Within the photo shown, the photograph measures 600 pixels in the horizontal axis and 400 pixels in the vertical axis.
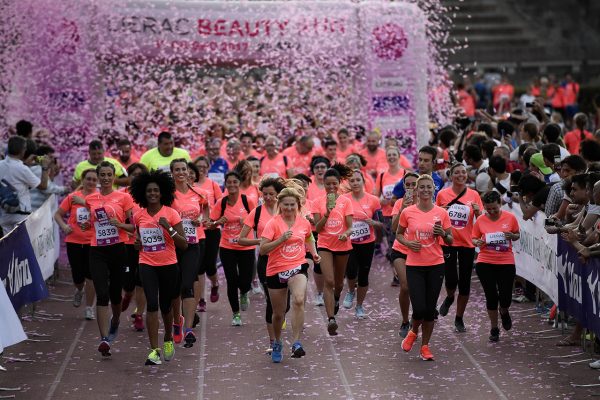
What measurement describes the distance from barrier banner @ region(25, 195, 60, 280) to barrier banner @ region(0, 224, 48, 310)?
1.76ft

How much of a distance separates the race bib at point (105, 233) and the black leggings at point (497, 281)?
12.2 ft

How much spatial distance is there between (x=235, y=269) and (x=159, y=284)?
86.7 inches

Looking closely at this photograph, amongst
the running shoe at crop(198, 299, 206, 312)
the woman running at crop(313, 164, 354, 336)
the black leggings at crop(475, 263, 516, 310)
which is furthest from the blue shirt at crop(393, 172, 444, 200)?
the running shoe at crop(198, 299, 206, 312)

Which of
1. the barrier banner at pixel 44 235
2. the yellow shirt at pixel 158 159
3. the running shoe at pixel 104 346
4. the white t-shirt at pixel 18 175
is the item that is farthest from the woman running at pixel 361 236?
the white t-shirt at pixel 18 175

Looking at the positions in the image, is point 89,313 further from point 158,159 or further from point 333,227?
point 333,227

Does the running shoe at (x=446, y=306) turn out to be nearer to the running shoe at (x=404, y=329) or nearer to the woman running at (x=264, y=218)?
the running shoe at (x=404, y=329)

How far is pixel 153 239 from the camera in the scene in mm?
12320

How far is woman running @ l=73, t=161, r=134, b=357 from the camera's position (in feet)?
42.4

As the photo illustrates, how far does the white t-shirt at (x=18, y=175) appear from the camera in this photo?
15367mm

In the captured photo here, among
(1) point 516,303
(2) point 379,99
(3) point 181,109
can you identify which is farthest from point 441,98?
(1) point 516,303

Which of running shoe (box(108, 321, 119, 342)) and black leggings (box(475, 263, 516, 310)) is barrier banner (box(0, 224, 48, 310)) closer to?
running shoe (box(108, 321, 119, 342))

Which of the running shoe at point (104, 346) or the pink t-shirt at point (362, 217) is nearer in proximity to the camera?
the running shoe at point (104, 346)

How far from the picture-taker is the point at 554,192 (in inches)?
533

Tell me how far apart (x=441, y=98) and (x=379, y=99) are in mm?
1685
